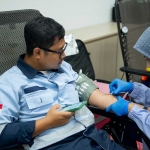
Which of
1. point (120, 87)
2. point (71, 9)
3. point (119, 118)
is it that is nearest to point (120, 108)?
point (119, 118)

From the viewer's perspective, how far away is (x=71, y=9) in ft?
7.27

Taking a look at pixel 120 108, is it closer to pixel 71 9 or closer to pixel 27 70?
pixel 27 70

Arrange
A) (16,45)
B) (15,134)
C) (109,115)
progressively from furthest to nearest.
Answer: (16,45) → (109,115) → (15,134)

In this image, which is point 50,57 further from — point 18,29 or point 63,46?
point 18,29

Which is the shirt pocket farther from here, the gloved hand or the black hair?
the gloved hand

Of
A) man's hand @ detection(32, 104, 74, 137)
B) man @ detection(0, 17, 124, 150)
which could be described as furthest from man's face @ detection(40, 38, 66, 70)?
man's hand @ detection(32, 104, 74, 137)

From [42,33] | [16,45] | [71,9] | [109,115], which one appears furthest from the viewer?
[71,9]

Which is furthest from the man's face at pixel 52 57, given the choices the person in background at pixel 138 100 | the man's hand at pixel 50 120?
the person in background at pixel 138 100

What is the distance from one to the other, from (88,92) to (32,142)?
45 centimetres

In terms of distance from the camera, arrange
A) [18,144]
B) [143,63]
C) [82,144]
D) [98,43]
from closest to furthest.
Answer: [18,144] → [82,144] → [143,63] → [98,43]

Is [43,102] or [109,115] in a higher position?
[43,102]

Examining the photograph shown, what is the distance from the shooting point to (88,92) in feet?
4.18

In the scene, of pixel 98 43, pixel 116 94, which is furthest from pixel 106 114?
pixel 98 43

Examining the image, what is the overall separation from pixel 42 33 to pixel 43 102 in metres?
0.35
